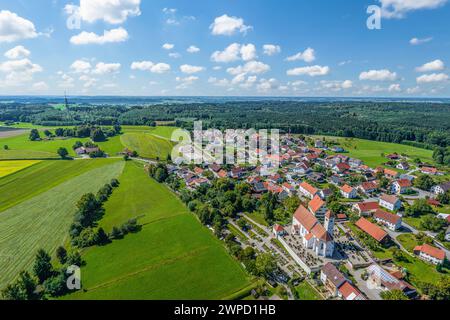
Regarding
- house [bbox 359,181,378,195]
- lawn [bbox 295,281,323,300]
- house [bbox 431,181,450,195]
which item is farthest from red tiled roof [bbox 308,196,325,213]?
house [bbox 431,181,450,195]

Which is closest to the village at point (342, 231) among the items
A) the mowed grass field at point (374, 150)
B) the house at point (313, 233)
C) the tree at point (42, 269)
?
the house at point (313, 233)

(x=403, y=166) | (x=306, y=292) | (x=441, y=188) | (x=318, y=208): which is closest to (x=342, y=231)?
(x=318, y=208)

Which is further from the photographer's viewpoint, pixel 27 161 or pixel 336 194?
pixel 27 161
